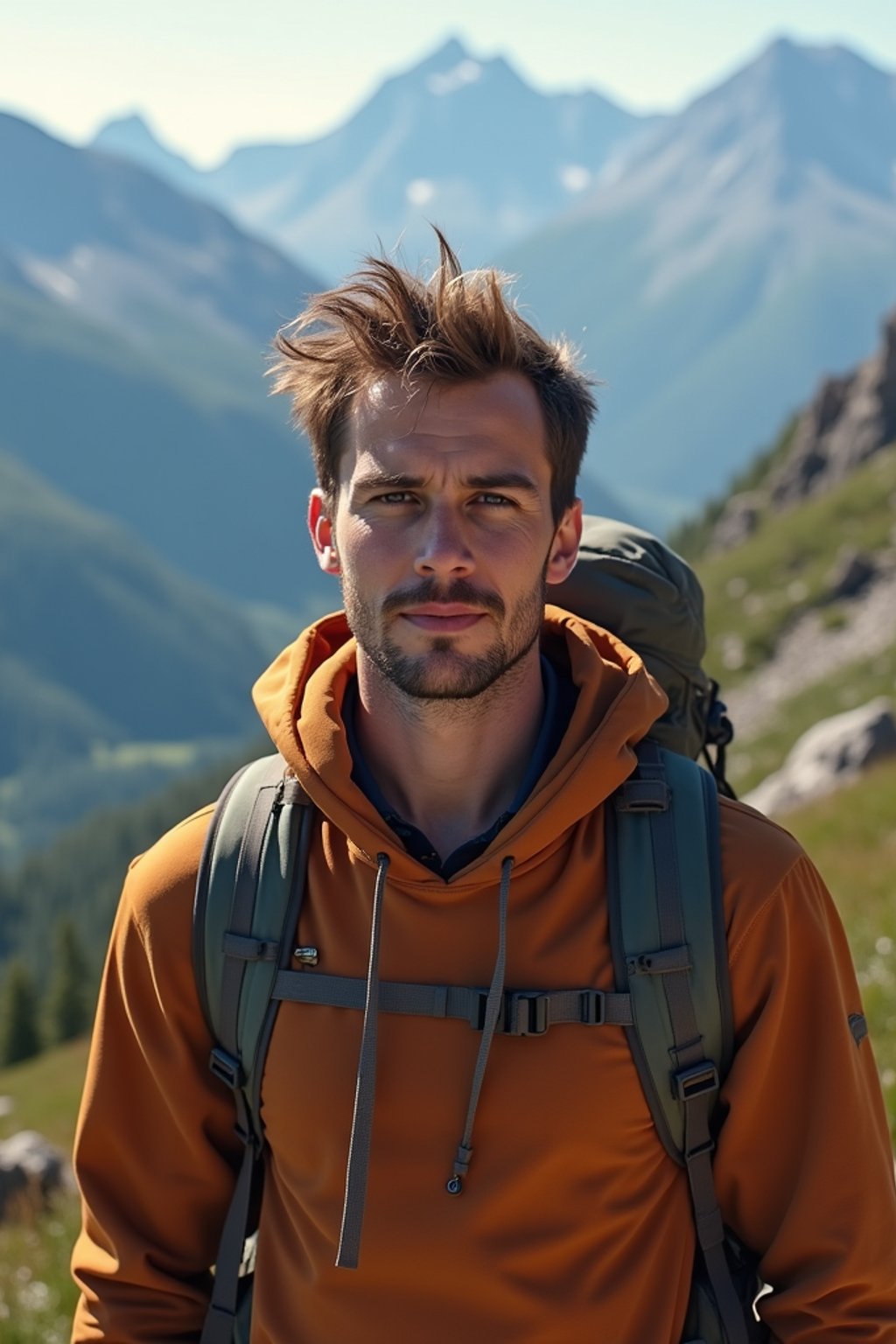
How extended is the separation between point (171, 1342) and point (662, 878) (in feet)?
5.80

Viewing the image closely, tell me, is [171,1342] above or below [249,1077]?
below

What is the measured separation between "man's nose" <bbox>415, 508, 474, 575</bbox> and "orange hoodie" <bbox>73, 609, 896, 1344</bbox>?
498mm

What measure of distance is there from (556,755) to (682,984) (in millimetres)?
653

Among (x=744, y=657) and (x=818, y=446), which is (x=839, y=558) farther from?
(x=818, y=446)

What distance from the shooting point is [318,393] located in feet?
12.8

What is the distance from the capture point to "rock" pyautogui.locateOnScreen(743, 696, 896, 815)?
1953 cm

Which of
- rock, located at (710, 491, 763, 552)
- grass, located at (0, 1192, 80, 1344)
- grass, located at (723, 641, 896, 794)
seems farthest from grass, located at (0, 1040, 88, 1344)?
rock, located at (710, 491, 763, 552)

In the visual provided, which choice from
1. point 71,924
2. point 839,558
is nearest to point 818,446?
point 839,558

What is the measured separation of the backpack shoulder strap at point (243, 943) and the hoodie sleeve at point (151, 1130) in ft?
0.21

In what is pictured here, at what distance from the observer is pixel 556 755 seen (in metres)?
3.68

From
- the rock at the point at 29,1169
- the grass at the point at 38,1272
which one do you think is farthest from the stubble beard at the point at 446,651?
the rock at the point at 29,1169

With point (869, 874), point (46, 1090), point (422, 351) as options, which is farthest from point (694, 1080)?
point (46, 1090)

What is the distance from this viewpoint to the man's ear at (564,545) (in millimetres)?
3939

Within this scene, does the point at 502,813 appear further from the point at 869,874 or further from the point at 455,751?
the point at 869,874
